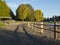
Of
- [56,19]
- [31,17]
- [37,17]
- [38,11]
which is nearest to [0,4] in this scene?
[31,17]

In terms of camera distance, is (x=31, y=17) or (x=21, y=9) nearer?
(x=31, y=17)

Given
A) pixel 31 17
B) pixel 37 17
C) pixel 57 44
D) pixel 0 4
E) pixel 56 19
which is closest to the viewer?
pixel 57 44

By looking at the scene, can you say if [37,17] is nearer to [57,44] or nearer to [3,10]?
[3,10]

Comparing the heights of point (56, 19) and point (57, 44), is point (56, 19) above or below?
above

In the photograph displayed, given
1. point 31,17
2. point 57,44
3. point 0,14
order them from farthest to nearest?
point 31,17 < point 0,14 < point 57,44

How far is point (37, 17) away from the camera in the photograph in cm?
12838

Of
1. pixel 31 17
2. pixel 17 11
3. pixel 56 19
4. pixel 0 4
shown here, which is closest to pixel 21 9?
pixel 17 11

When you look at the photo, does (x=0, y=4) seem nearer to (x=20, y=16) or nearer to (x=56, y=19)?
(x=20, y=16)

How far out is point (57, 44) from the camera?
12555 millimetres

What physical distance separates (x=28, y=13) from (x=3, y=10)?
25799mm

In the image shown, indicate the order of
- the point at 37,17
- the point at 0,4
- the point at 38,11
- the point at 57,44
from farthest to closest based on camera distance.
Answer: the point at 38,11
the point at 37,17
the point at 0,4
the point at 57,44

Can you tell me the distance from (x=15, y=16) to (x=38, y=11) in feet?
49.1

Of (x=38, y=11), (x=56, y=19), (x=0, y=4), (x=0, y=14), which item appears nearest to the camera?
(x=56, y=19)

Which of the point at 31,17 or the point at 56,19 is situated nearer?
the point at 56,19
